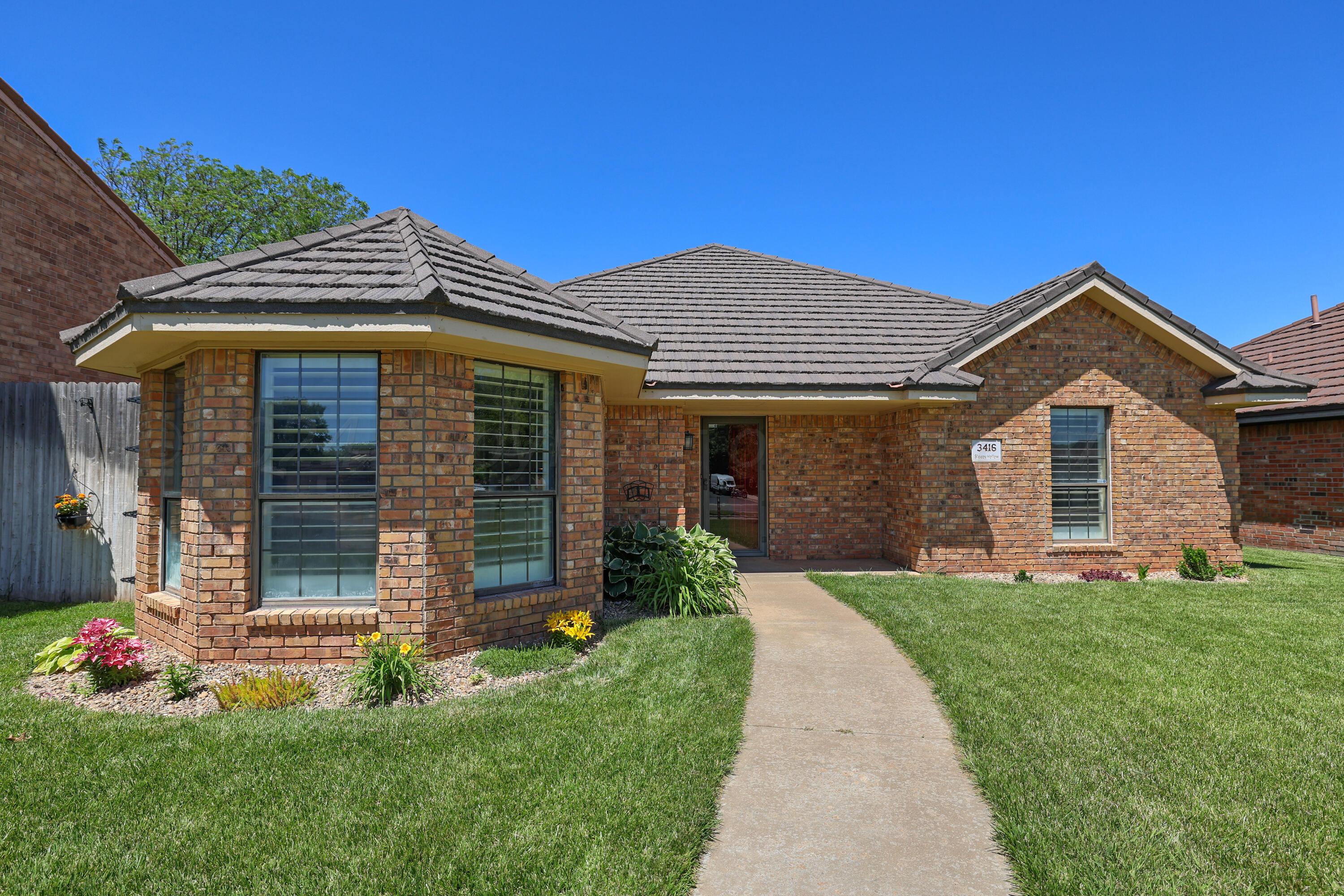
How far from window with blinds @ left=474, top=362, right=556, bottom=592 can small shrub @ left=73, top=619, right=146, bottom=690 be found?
101 inches

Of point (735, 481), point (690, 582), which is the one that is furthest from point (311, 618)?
point (735, 481)

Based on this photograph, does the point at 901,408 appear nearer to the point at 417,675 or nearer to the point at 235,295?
the point at 417,675

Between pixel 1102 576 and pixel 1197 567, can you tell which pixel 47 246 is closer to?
pixel 1102 576

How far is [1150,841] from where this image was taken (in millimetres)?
2859

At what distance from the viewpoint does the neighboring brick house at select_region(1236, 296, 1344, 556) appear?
11938 mm

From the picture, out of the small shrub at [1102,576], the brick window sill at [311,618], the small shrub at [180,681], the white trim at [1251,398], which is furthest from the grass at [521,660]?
the white trim at [1251,398]

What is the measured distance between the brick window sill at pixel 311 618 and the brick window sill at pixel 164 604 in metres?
0.94

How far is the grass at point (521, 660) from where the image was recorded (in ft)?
16.8

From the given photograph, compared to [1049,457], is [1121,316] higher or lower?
higher

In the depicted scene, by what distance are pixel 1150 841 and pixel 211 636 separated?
20.7ft

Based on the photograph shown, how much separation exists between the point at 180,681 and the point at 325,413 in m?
2.19

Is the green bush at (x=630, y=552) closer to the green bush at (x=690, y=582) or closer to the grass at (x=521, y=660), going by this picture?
the green bush at (x=690, y=582)

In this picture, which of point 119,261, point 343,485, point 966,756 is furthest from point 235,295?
point 119,261

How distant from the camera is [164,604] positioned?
5664 millimetres
